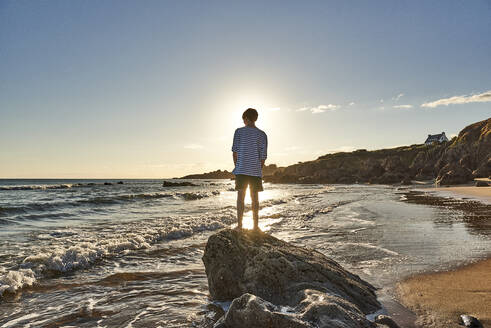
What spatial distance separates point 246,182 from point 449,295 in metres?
3.61

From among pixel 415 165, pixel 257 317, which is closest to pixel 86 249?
pixel 257 317

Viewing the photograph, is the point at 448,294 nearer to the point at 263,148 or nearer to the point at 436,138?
the point at 263,148

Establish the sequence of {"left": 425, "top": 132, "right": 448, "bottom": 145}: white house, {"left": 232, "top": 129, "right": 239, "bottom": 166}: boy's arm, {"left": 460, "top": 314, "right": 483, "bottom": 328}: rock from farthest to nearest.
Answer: {"left": 425, "top": 132, "right": 448, "bottom": 145}: white house < {"left": 232, "top": 129, "right": 239, "bottom": 166}: boy's arm < {"left": 460, "top": 314, "right": 483, "bottom": 328}: rock

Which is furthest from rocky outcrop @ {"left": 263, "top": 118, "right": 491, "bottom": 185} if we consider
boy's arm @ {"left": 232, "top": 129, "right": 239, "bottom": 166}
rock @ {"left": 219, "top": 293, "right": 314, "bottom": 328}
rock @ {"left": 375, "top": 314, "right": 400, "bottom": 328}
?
rock @ {"left": 219, "top": 293, "right": 314, "bottom": 328}

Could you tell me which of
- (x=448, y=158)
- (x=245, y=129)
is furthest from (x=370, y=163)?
(x=245, y=129)

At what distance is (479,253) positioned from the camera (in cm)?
652

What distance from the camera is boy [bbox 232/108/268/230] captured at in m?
5.64

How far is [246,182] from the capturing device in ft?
18.6

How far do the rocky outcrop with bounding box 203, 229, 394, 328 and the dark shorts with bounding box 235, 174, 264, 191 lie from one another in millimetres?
872

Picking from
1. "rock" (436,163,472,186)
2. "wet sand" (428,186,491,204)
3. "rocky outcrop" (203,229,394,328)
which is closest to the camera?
"rocky outcrop" (203,229,394,328)

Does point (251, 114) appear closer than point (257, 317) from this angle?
No

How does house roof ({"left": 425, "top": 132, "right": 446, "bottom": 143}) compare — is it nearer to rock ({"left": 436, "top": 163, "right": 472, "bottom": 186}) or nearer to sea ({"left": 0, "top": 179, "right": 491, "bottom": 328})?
rock ({"left": 436, "top": 163, "right": 472, "bottom": 186})

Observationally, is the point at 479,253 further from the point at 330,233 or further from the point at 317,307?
the point at 317,307

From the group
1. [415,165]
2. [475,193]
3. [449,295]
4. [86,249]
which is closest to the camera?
[449,295]
